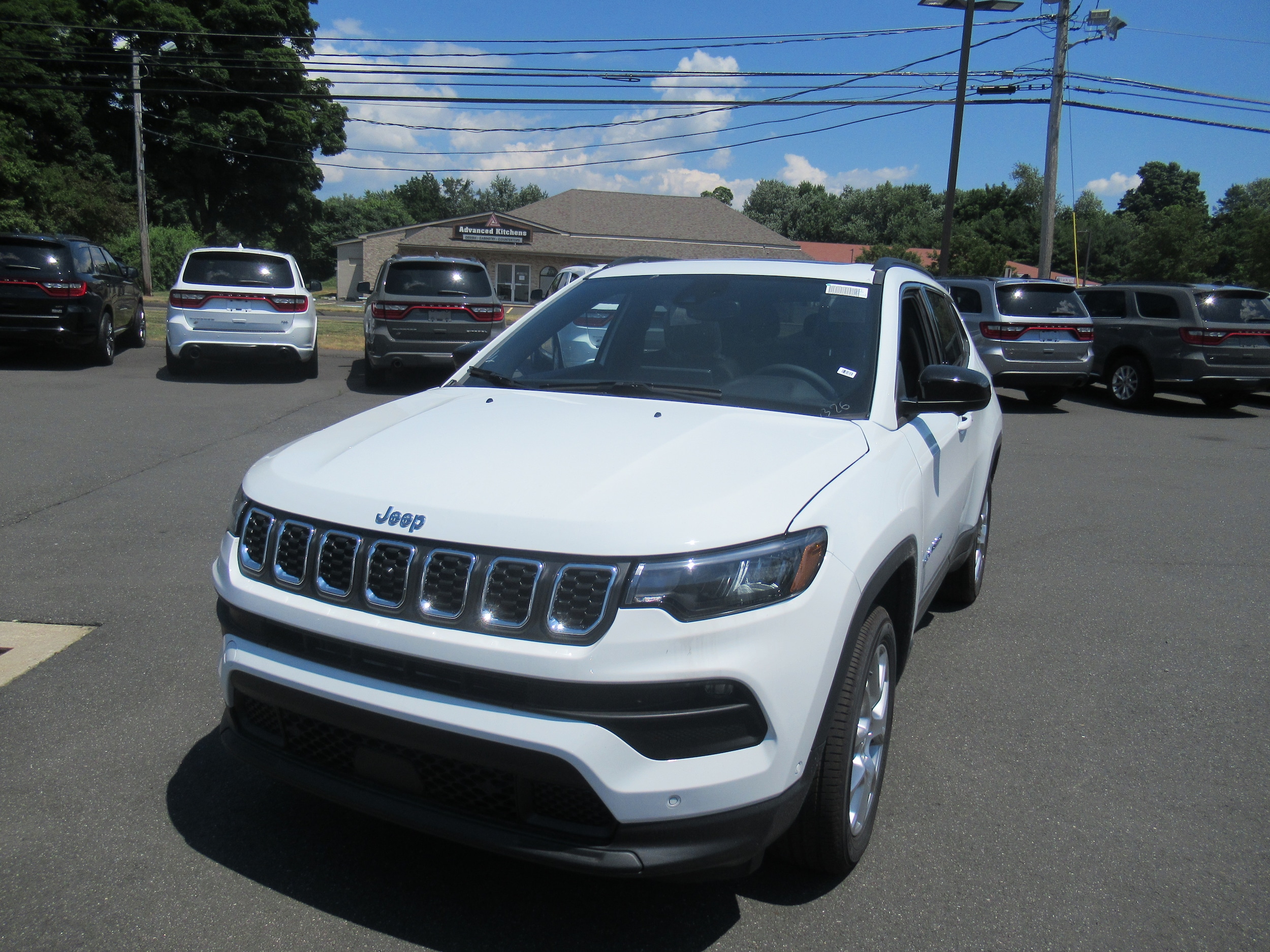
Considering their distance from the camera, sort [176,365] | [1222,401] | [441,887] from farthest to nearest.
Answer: [1222,401] < [176,365] < [441,887]

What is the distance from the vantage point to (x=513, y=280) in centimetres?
5025

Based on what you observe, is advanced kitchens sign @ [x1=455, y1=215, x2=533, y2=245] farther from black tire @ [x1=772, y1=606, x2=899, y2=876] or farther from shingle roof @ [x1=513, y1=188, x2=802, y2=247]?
black tire @ [x1=772, y1=606, x2=899, y2=876]

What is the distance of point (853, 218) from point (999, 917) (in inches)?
3415

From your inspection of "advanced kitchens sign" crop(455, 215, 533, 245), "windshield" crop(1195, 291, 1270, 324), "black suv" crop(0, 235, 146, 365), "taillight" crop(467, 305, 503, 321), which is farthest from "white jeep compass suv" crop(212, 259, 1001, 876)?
"advanced kitchens sign" crop(455, 215, 533, 245)

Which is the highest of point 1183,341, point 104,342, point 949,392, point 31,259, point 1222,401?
point 31,259

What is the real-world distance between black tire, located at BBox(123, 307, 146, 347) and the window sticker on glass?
15.9 m

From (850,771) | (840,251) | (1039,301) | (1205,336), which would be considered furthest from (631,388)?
(840,251)

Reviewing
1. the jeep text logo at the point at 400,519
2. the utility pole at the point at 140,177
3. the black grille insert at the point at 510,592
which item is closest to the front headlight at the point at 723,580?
the black grille insert at the point at 510,592

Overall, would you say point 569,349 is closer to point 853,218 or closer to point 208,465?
point 208,465

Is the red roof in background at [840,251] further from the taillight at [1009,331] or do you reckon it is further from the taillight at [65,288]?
the taillight at [65,288]

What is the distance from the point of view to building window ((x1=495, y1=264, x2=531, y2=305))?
164 feet

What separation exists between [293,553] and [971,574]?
12.7 feet

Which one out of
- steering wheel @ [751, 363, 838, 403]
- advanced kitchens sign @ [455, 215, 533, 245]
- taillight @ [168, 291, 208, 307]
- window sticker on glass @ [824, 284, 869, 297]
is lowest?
steering wheel @ [751, 363, 838, 403]

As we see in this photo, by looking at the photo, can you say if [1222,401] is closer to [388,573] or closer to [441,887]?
[441,887]
